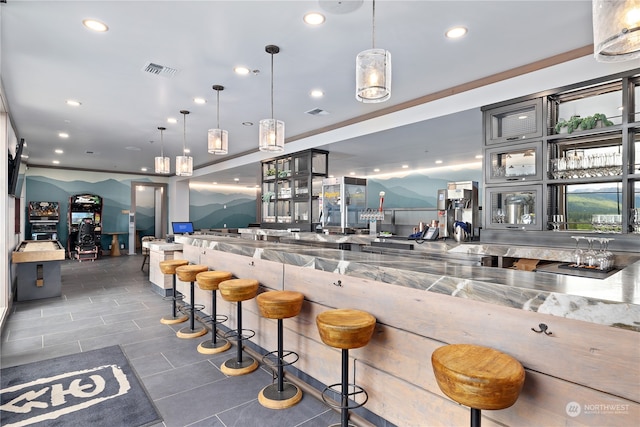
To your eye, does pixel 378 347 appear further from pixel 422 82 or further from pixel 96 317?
pixel 96 317

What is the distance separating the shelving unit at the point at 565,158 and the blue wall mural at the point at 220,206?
13.7 metres

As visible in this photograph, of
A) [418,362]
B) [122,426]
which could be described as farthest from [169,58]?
[418,362]

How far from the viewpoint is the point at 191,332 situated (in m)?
4.16

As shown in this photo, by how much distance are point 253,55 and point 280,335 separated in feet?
9.35

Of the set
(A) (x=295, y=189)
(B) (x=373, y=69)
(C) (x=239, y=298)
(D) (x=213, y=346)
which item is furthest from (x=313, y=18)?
(A) (x=295, y=189)

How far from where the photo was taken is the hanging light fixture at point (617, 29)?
159 centimetres

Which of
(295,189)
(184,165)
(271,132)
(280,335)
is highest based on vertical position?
(271,132)

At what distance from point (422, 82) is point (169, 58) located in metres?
3.00

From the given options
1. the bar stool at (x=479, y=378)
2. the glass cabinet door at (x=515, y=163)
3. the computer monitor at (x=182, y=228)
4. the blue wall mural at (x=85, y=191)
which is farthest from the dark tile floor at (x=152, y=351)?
the blue wall mural at (x=85, y=191)

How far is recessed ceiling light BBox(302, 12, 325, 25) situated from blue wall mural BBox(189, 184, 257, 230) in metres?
13.5

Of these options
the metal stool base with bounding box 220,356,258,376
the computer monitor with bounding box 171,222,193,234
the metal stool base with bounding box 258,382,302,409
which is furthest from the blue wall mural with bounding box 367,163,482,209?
the metal stool base with bounding box 258,382,302,409

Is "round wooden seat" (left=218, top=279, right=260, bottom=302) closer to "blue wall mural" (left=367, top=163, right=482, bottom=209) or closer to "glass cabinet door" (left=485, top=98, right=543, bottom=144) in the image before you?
"glass cabinet door" (left=485, top=98, right=543, bottom=144)

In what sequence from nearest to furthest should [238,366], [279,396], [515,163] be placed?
[279,396]
[238,366]
[515,163]

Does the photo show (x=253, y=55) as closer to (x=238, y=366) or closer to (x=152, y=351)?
(x=238, y=366)
